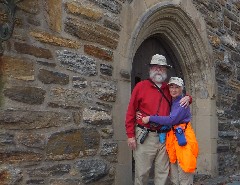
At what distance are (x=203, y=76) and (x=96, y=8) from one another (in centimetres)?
242

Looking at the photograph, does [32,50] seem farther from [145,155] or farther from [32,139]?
[145,155]

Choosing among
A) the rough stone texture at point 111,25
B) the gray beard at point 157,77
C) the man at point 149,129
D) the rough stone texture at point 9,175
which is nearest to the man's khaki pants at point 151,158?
the man at point 149,129

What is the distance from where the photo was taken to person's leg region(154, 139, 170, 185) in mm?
3201

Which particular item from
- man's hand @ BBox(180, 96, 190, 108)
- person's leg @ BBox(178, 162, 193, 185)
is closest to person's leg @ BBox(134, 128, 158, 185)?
person's leg @ BBox(178, 162, 193, 185)

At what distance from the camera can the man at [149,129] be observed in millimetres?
3195

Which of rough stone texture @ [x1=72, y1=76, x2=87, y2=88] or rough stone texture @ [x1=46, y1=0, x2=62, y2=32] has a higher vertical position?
rough stone texture @ [x1=46, y1=0, x2=62, y2=32]

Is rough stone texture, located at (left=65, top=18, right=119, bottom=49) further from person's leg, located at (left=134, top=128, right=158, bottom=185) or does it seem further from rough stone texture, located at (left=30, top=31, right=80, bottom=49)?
person's leg, located at (left=134, top=128, right=158, bottom=185)

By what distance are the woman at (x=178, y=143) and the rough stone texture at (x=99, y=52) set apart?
2.56 ft

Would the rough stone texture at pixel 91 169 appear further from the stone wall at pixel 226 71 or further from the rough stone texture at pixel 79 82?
the stone wall at pixel 226 71

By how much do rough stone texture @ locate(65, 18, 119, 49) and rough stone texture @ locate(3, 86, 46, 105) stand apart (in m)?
0.68

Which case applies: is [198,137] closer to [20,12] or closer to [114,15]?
[114,15]

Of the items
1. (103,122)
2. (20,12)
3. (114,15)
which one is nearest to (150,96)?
(103,122)

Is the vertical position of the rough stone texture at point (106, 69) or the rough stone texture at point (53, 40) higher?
the rough stone texture at point (53, 40)

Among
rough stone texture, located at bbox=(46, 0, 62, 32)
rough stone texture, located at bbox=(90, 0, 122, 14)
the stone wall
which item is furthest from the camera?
the stone wall
